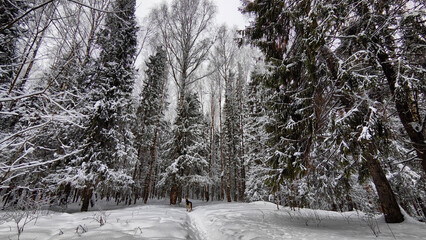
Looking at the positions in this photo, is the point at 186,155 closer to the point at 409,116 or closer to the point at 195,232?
the point at 195,232

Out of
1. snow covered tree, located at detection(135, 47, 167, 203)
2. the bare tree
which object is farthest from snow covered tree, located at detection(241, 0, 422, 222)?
snow covered tree, located at detection(135, 47, 167, 203)

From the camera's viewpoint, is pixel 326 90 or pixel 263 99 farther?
pixel 263 99

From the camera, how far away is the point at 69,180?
7.82 metres

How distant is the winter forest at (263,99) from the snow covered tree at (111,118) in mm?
63

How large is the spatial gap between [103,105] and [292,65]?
919 cm

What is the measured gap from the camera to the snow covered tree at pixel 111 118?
880 centimetres

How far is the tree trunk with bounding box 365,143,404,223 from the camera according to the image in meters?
4.45

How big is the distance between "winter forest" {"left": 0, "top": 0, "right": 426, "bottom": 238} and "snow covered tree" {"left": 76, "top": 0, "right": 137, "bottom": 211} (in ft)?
0.21

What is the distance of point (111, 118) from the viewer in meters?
9.80

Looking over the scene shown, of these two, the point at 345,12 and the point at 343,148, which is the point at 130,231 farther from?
the point at 345,12

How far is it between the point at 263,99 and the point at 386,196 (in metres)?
4.11

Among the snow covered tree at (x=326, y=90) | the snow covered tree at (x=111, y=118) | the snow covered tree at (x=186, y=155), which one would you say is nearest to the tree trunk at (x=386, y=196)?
the snow covered tree at (x=326, y=90)

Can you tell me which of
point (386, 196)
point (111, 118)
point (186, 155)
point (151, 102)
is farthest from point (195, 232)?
point (151, 102)

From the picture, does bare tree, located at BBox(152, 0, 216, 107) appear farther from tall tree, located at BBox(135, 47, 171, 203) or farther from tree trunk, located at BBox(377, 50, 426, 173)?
tree trunk, located at BBox(377, 50, 426, 173)
